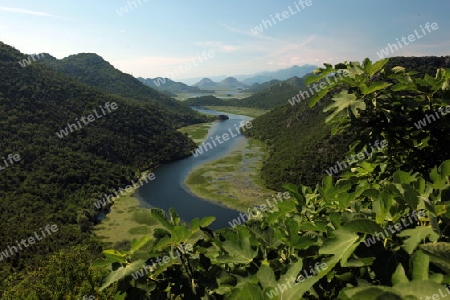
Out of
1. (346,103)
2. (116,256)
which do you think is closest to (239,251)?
(116,256)

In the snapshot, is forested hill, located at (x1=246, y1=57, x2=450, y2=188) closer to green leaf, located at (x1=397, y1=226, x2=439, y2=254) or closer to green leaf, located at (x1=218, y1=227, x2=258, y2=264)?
green leaf, located at (x1=218, y1=227, x2=258, y2=264)

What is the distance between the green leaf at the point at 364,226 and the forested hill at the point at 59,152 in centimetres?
4043

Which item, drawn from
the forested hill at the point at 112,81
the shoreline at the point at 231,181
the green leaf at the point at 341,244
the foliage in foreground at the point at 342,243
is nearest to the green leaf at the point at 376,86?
the foliage in foreground at the point at 342,243

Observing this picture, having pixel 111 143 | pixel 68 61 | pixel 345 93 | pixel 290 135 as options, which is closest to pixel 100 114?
pixel 111 143

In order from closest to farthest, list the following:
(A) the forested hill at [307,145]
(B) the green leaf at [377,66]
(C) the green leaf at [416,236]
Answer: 1. (C) the green leaf at [416,236]
2. (B) the green leaf at [377,66]
3. (A) the forested hill at [307,145]

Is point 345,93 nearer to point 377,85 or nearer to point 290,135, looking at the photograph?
point 377,85

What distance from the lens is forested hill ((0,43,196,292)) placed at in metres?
44.7

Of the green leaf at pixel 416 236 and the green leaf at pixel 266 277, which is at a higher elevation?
the green leaf at pixel 266 277

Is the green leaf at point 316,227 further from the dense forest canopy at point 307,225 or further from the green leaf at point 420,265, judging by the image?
the green leaf at point 420,265

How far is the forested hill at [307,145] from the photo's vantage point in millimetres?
57781

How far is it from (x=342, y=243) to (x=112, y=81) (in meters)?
181

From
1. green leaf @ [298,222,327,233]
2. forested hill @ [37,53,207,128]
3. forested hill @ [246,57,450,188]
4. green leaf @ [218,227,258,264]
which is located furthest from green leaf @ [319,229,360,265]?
forested hill @ [37,53,207,128]

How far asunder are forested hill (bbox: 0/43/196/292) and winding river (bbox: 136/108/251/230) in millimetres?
6207

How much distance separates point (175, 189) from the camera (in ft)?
193
